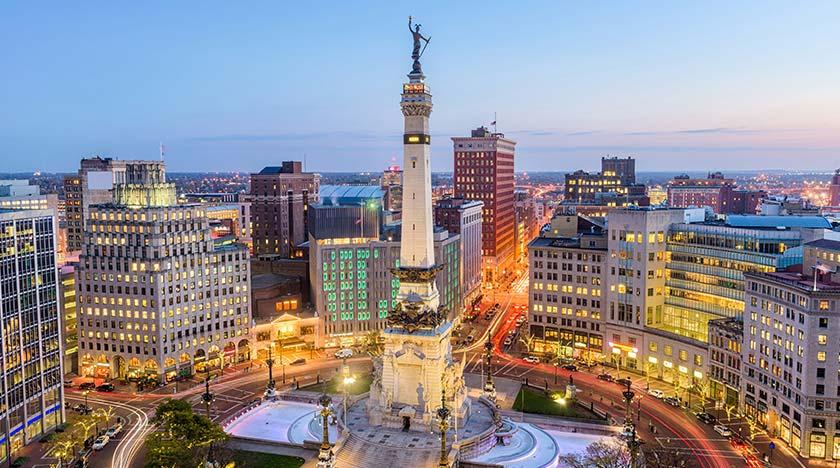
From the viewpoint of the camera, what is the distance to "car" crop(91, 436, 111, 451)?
4045 inches

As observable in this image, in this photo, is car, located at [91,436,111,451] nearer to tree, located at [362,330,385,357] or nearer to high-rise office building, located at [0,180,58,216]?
high-rise office building, located at [0,180,58,216]

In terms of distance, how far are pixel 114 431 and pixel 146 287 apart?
3444cm

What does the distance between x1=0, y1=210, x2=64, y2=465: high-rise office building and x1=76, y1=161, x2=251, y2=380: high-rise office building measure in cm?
2422

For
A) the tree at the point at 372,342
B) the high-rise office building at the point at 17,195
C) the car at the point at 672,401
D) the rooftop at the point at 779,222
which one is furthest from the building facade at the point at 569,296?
the high-rise office building at the point at 17,195

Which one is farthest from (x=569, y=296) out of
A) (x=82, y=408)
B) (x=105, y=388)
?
(x=82, y=408)

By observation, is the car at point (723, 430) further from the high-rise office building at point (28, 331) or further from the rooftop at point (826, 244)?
the high-rise office building at point (28, 331)

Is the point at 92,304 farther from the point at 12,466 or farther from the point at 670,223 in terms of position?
the point at 670,223

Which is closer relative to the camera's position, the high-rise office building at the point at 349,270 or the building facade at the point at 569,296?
the building facade at the point at 569,296

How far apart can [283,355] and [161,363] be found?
27.7 meters

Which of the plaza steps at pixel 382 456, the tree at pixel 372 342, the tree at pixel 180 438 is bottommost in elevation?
the plaza steps at pixel 382 456

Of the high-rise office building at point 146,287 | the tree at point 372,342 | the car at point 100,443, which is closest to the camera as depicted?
the car at point 100,443

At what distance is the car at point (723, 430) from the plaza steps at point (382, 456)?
45.2 m

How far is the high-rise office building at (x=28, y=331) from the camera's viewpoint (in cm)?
9894

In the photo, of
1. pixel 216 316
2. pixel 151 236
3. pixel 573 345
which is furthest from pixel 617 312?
pixel 151 236
